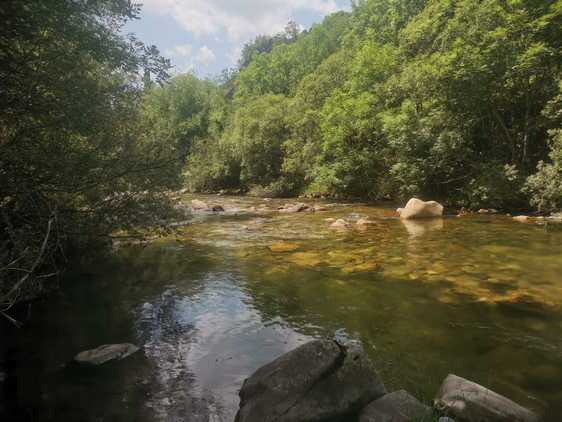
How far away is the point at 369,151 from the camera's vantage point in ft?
91.9

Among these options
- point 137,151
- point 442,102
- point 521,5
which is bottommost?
point 137,151

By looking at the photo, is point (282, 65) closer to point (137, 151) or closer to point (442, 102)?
point (442, 102)

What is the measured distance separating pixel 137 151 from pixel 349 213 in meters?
15.3

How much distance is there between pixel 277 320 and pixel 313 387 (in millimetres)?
3012

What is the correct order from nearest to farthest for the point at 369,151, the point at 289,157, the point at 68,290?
1. the point at 68,290
2. the point at 369,151
3. the point at 289,157

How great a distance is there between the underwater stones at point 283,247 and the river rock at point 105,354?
7051 millimetres

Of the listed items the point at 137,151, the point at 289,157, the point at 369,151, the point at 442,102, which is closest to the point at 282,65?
the point at 289,157

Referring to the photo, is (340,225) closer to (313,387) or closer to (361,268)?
(361,268)

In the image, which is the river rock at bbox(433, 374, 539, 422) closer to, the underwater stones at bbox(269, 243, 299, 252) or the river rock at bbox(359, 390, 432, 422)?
the river rock at bbox(359, 390, 432, 422)

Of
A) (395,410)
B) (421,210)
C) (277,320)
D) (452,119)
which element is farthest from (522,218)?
(395,410)

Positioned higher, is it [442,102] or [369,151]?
[442,102]

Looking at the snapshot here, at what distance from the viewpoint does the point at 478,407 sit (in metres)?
3.79

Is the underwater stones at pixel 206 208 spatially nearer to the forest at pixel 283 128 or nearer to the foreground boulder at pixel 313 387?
the forest at pixel 283 128

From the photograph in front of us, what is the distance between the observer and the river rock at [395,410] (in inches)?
148
